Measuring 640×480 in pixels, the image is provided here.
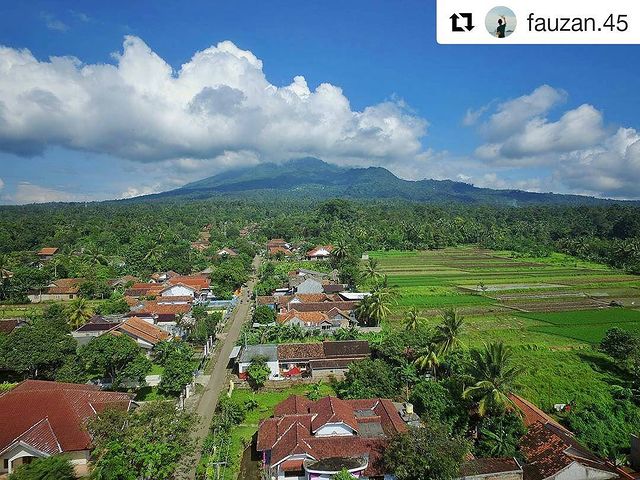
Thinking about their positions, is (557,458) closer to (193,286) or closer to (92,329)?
(92,329)

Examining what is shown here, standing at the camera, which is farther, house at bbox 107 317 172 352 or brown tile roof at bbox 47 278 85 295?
brown tile roof at bbox 47 278 85 295

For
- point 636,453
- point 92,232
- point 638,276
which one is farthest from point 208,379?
point 92,232

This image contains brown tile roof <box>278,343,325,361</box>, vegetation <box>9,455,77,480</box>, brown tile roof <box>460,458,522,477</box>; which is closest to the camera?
vegetation <box>9,455,77,480</box>

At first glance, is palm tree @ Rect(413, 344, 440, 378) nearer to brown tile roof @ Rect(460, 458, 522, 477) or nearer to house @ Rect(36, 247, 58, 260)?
brown tile roof @ Rect(460, 458, 522, 477)

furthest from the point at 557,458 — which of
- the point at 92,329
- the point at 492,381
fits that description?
the point at 92,329

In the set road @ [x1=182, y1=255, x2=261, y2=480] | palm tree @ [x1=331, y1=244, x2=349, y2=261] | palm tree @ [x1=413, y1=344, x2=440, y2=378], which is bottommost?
road @ [x1=182, y1=255, x2=261, y2=480]

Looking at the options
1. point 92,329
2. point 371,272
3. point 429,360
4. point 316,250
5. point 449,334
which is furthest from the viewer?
point 316,250

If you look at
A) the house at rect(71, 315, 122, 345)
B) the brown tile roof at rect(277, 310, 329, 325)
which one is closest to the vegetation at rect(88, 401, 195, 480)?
the house at rect(71, 315, 122, 345)
